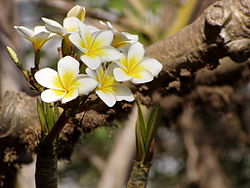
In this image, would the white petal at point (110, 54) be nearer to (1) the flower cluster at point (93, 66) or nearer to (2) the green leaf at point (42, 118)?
(1) the flower cluster at point (93, 66)

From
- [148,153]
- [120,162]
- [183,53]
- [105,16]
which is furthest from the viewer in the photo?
[105,16]

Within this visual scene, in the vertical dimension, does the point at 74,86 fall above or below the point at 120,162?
above

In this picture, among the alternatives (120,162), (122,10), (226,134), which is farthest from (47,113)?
(226,134)

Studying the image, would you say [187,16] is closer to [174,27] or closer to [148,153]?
[174,27]

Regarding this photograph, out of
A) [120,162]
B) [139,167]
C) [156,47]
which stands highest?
[156,47]

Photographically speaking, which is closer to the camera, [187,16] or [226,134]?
[187,16]

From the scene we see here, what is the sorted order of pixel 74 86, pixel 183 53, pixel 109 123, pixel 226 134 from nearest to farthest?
pixel 74 86 < pixel 183 53 < pixel 109 123 < pixel 226 134

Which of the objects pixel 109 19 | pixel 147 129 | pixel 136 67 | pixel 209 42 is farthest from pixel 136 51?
pixel 109 19

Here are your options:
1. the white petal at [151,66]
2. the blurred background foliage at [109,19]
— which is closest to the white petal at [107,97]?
the white petal at [151,66]
